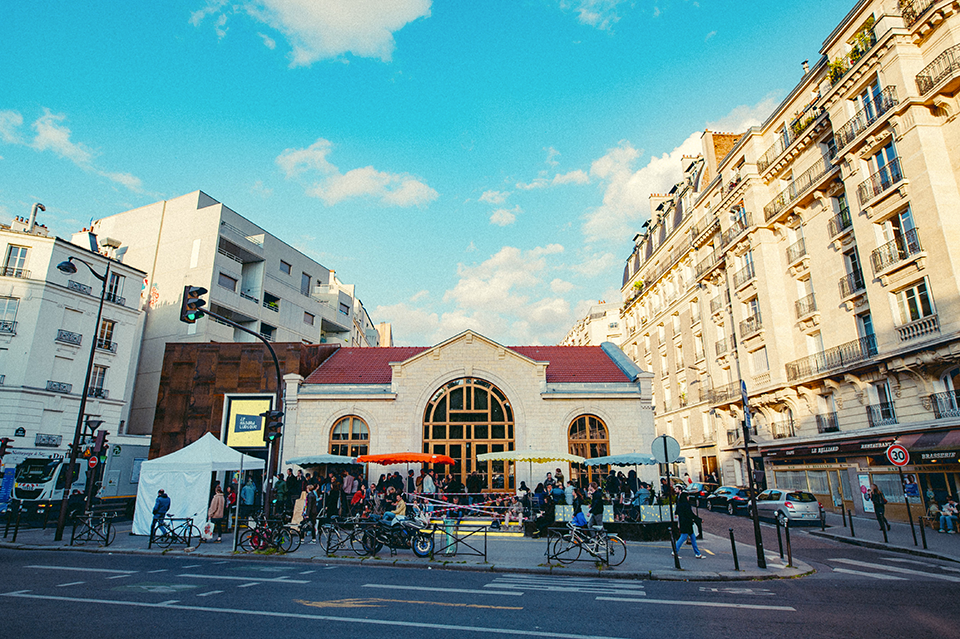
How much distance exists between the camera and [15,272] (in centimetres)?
2984

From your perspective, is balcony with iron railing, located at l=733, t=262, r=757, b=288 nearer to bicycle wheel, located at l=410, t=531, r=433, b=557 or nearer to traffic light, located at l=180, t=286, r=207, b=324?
bicycle wheel, located at l=410, t=531, r=433, b=557

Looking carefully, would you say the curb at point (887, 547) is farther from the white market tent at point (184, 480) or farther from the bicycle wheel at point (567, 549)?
the white market tent at point (184, 480)

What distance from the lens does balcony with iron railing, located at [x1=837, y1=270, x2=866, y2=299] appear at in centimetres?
2330

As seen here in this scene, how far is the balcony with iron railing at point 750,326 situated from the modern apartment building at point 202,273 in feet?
101

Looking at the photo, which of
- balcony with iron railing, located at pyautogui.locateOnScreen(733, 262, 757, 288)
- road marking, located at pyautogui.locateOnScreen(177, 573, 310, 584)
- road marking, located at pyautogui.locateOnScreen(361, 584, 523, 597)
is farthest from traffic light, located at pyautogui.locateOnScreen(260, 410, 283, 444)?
balcony with iron railing, located at pyautogui.locateOnScreen(733, 262, 757, 288)

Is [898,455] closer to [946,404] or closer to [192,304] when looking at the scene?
[946,404]

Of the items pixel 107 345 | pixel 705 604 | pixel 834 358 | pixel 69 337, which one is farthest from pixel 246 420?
pixel 834 358

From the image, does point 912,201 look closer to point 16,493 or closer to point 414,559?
point 414,559

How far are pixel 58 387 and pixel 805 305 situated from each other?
1622 inches

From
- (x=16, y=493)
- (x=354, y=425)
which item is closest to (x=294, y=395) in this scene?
(x=354, y=425)

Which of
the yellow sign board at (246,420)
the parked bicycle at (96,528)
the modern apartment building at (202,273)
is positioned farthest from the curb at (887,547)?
the modern apartment building at (202,273)

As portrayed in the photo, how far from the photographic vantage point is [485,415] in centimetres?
2338

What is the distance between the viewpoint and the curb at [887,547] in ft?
41.0

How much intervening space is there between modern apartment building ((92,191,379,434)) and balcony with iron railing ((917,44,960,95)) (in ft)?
118
